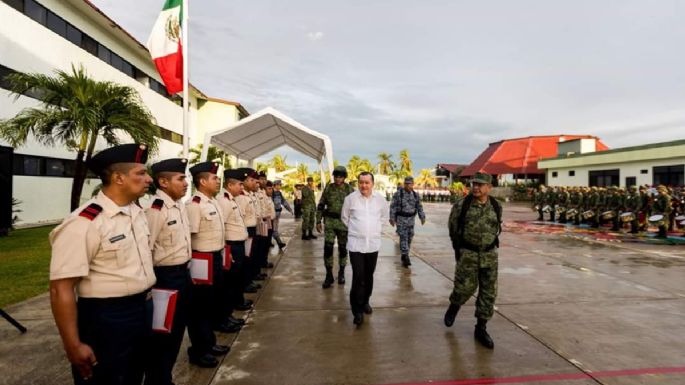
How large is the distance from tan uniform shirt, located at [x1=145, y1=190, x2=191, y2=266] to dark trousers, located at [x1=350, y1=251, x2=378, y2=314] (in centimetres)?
217

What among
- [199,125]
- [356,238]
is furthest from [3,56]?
[199,125]

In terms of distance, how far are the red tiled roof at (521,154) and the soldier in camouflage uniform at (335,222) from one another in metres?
39.7

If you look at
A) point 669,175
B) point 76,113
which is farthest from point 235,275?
point 669,175

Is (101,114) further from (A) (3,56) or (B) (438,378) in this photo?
(B) (438,378)

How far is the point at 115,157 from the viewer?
2.20m

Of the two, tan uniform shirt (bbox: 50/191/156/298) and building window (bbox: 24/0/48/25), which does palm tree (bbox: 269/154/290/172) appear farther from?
tan uniform shirt (bbox: 50/191/156/298)

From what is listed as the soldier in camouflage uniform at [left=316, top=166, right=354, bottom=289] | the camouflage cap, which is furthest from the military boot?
the camouflage cap

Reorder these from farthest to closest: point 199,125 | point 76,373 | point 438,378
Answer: point 199,125
point 438,378
point 76,373

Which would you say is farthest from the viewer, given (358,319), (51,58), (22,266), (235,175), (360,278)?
(51,58)

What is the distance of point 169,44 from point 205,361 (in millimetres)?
7748

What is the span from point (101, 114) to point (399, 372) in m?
10.6

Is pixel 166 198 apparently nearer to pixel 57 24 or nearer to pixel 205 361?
pixel 205 361

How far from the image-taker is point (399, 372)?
344 centimetres

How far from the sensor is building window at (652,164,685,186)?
78.2ft
